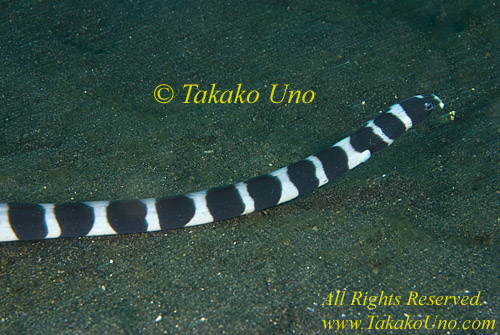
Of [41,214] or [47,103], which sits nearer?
[41,214]

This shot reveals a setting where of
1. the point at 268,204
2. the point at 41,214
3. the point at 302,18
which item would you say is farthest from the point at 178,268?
the point at 302,18

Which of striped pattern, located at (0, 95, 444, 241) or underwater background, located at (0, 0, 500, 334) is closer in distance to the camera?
underwater background, located at (0, 0, 500, 334)

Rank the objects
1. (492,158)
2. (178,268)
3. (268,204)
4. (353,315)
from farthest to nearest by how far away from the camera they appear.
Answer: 1. (492,158)
2. (268,204)
3. (178,268)
4. (353,315)

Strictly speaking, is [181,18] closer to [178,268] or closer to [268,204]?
[268,204]

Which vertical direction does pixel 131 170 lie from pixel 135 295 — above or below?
above

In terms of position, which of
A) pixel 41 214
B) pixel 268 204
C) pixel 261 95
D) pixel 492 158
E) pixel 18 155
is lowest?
pixel 492 158

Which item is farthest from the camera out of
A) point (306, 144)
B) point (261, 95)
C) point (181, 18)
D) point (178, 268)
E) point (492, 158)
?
point (181, 18)

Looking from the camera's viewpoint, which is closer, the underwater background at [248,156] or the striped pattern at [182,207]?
the underwater background at [248,156]
